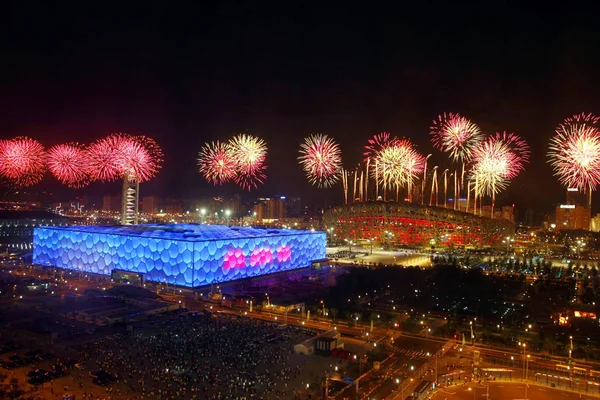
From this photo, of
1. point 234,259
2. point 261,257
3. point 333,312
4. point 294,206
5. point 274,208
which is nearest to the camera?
point 333,312

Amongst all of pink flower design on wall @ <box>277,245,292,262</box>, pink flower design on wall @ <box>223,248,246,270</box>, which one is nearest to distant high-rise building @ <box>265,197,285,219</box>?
pink flower design on wall @ <box>277,245,292,262</box>

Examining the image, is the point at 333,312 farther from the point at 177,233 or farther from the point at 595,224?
the point at 595,224

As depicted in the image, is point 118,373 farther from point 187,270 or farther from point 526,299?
point 526,299

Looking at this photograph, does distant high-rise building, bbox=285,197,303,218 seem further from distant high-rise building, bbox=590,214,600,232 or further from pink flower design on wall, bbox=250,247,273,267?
pink flower design on wall, bbox=250,247,273,267

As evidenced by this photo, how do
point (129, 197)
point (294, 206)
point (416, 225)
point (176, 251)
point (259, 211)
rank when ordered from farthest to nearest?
point (294, 206)
point (259, 211)
point (416, 225)
point (129, 197)
point (176, 251)

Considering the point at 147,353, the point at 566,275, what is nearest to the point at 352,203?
the point at 566,275

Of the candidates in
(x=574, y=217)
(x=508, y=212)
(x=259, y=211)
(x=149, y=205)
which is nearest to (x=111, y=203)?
(x=149, y=205)

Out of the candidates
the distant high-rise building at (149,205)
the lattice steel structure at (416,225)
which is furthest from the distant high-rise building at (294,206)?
the lattice steel structure at (416,225)

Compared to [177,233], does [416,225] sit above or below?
above
